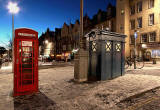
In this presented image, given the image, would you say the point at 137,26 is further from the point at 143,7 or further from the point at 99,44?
the point at 99,44

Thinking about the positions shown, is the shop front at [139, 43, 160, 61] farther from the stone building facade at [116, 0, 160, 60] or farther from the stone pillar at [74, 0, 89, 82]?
the stone pillar at [74, 0, 89, 82]

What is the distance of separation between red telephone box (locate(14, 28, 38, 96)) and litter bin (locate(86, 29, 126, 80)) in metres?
3.47

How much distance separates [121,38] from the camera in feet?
24.6

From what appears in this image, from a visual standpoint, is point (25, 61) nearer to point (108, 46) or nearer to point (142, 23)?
point (108, 46)

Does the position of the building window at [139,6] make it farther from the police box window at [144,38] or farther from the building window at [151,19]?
the police box window at [144,38]

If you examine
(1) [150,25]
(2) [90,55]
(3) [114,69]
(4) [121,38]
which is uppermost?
(1) [150,25]

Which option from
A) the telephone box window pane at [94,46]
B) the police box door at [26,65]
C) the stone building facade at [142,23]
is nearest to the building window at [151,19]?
the stone building facade at [142,23]

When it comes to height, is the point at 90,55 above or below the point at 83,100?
above

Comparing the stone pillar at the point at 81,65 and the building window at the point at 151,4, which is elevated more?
the building window at the point at 151,4

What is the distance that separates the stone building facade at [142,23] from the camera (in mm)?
23319

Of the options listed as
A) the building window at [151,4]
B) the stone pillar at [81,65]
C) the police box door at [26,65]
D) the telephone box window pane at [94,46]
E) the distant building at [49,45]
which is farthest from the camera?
the distant building at [49,45]

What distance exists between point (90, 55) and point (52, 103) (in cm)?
405

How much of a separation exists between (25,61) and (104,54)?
430 centimetres

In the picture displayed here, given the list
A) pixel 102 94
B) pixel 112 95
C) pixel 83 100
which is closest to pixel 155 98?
pixel 112 95
